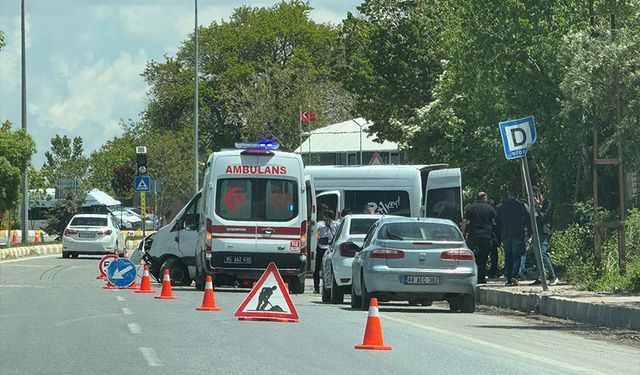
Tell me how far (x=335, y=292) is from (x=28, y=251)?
97.2 feet

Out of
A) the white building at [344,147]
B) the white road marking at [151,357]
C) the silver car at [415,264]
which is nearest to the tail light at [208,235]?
the silver car at [415,264]

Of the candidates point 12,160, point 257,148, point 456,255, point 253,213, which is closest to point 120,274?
point 253,213

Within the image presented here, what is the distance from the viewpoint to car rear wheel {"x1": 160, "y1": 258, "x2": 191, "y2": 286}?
99.9ft

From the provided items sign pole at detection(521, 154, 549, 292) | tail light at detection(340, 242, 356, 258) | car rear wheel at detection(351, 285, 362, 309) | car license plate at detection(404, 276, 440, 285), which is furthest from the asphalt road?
sign pole at detection(521, 154, 549, 292)

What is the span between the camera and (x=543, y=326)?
20266mm

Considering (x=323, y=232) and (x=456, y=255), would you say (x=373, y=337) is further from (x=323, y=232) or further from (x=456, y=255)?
(x=323, y=232)

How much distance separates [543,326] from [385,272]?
9.03 feet

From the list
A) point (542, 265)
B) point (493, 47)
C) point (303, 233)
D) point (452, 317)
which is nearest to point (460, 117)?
point (493, 47)

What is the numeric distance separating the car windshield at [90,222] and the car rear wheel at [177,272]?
18.2m

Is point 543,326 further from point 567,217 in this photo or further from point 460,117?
point 460,117

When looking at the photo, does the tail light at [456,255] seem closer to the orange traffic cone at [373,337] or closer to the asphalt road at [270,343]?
the asphalt road at [270,343]

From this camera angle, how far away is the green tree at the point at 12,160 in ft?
172

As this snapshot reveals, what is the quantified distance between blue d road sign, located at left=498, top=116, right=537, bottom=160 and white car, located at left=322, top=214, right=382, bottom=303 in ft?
8.24

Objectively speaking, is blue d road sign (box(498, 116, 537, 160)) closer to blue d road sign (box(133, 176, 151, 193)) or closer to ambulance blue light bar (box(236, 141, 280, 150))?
ambulance blue light bar (box(236, 141, 280, 150))
